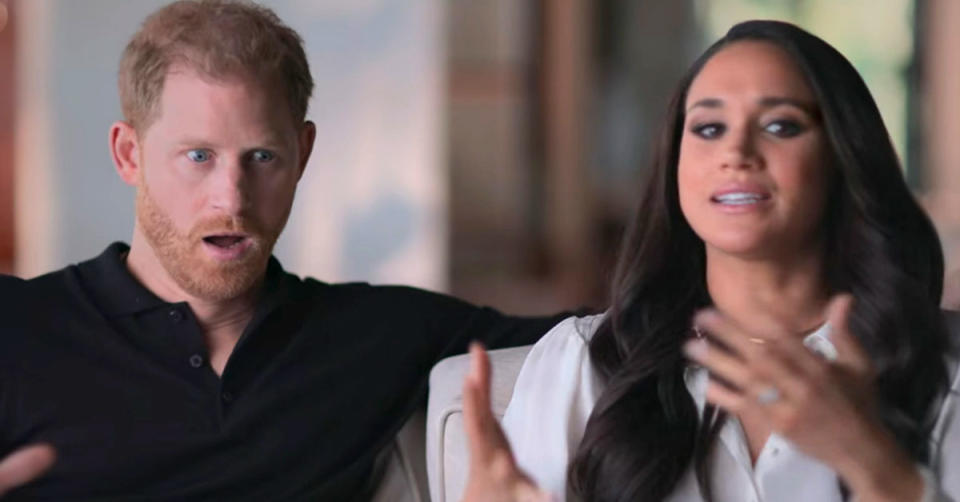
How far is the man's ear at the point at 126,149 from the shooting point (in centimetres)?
202

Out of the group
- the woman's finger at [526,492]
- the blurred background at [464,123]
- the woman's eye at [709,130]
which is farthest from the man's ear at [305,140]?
the woman's finger at [526,492]

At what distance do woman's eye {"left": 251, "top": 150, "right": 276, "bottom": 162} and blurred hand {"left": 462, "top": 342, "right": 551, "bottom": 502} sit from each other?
1.88ft

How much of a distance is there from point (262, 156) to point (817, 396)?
917 mm

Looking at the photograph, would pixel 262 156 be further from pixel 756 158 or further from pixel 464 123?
pixel 464 123

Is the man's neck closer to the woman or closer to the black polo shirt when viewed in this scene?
the black polo shirt

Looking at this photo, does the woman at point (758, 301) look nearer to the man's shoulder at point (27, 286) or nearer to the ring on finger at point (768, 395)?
the ring on finger at point (768, 395)

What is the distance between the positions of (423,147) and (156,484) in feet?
9.99

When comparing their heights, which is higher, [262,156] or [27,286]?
[262,156]

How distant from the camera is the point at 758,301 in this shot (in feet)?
5.87

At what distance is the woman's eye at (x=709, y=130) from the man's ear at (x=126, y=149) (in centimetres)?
80

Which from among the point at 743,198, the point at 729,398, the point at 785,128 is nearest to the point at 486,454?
the point at 729,398

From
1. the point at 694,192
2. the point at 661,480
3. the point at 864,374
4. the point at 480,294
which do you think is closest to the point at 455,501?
the point at 661,480

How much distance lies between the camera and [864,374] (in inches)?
55.6

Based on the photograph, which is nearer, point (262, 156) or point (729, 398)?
point (729, 398)
